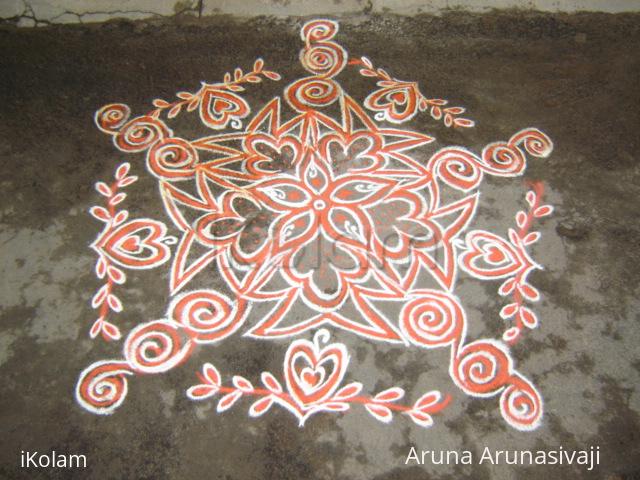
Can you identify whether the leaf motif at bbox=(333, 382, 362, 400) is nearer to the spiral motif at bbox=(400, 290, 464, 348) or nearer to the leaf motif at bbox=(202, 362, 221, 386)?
the spiral motif at bbox=(400, 290, 464, 348)

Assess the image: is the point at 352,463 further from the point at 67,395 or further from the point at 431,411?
the point at 67,395

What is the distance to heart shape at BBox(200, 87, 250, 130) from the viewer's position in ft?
8.63

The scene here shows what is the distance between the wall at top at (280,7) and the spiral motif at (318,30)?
A: 9cm

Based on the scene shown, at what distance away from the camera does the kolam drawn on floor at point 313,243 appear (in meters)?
1.89

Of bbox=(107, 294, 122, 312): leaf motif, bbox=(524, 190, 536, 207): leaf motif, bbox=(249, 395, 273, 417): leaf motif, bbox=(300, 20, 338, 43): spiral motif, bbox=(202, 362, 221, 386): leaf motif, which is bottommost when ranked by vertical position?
bbox=(249, 395, 273, 417): leaf motif

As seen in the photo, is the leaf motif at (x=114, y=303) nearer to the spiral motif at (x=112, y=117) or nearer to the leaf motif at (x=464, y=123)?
the spiral motif at (x=112, y=117)

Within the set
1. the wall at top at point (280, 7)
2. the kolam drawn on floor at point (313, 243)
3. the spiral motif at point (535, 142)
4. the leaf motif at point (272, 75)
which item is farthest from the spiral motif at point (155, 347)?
the wall at top at point (280, 7)

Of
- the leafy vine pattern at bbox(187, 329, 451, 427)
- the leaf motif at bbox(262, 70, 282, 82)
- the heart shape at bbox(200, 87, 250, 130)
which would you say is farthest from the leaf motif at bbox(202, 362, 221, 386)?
the leaf motif at bbox(262, 70, 282, 82)

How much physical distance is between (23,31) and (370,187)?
2419 mm

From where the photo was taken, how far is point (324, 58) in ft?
9.54

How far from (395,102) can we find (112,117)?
1.51 meters

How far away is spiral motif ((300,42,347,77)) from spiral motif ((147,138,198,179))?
874mm

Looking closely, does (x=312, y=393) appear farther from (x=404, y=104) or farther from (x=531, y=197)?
(x=404, y=104)

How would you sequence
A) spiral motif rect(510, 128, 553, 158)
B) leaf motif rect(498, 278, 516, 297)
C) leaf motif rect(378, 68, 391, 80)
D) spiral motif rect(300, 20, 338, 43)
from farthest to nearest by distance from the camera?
spiral motif rect(300, 20, 338, 43) < leaf motif rect(378, 68, 391, 80) < spiral motif rect(510, 128, 553, 158) < leaf motif rect(498, 278, 516, 297)
